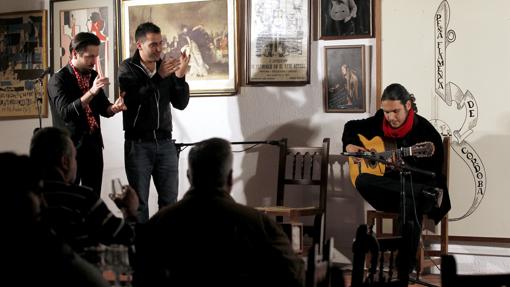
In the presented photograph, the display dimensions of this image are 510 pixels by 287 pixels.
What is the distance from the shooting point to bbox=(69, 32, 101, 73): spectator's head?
4797 millimetres

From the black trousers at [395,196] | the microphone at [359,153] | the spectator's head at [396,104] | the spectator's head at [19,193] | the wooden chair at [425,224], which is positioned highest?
the spectator's head at [396,104]

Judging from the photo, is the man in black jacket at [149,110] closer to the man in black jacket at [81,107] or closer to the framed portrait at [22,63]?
the man in black jacket at [81,107]

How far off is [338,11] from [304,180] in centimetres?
129

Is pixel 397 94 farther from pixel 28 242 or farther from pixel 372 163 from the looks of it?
pixel 28 242

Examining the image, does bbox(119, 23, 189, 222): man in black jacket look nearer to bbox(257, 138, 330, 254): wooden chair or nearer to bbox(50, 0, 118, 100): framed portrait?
bbox(257, 138, 330, 254): wooden chair

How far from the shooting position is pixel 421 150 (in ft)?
15.8

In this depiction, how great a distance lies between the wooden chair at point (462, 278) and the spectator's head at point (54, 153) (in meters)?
1.44

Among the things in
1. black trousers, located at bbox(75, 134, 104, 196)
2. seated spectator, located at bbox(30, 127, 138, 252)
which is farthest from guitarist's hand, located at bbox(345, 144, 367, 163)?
seated spectator, located at bbox(30, 127, 138, 252)

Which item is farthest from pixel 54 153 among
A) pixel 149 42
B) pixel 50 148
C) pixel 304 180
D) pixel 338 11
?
pixel 338 11

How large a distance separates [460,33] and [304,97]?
124 cm

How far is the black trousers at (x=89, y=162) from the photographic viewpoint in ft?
15.7

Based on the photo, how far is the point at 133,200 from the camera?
2631 millimetres

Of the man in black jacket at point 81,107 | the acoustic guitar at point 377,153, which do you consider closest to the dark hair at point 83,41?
the man in black jacket at point 81,107

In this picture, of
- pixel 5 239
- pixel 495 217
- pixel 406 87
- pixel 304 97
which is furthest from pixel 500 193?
pixel 5 239
